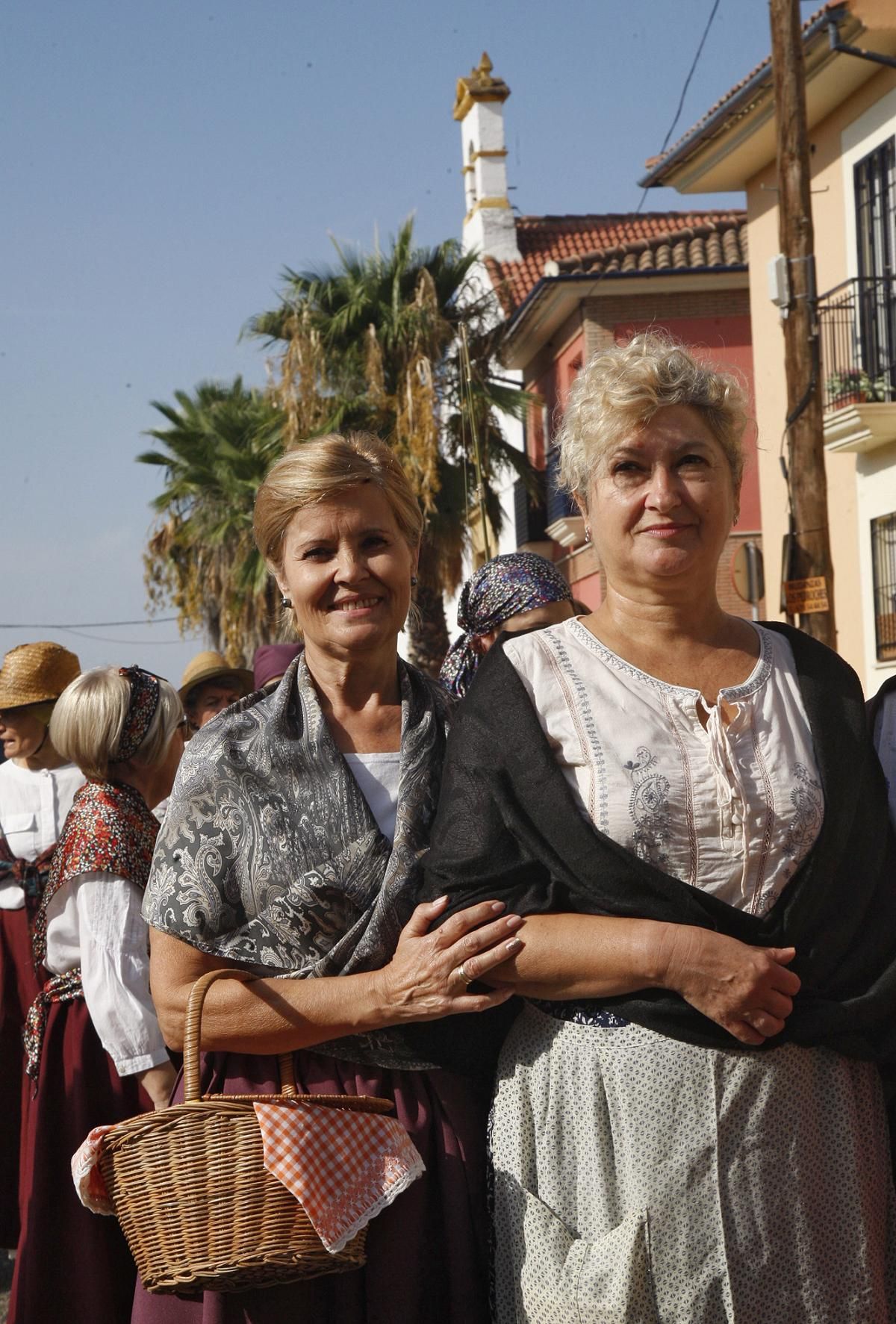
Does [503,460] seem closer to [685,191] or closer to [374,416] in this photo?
[374,416]

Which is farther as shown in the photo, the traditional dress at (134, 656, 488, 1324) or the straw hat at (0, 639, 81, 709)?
the straw hat at (0, 639, 81, 709)

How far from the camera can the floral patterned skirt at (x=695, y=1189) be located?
2395mm

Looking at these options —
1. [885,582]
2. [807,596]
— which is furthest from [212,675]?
[885,582]

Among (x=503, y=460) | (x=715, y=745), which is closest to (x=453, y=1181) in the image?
(x=715, y=745)

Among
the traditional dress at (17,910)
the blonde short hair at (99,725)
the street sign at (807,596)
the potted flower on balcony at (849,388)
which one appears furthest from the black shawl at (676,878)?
the potted flower on balcony at (849,388)

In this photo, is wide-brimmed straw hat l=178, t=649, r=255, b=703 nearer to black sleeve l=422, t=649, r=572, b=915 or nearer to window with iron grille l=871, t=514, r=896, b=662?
black sleeve l=422, t=649, r=572, b=915

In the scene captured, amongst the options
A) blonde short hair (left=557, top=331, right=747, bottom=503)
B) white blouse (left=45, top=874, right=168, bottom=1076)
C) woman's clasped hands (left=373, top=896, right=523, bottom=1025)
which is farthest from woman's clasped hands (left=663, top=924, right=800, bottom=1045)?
white blouse (left=45, top=874, right=168, bottom=1076)

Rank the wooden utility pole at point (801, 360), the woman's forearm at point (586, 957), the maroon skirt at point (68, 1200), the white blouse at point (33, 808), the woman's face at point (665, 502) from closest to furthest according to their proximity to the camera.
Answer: the woman's forearm at point (586, 957) < the woman's face at point (665, 502) < the maroon skirt at point (68, 1200) < the white blouse at point (33, 808) < the wooden utility pole at point (801, 360)

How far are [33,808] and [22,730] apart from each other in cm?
51

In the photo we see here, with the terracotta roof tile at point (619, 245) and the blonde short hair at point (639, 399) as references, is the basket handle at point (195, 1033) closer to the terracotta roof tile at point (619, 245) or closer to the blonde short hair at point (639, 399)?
the blonde short hair at point (639, 399)

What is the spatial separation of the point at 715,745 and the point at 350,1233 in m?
0.97

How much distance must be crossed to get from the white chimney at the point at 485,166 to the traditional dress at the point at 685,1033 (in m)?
31.2

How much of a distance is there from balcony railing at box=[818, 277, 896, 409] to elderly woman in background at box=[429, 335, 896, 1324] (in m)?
14.6

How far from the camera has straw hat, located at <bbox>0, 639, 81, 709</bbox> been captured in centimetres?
617
